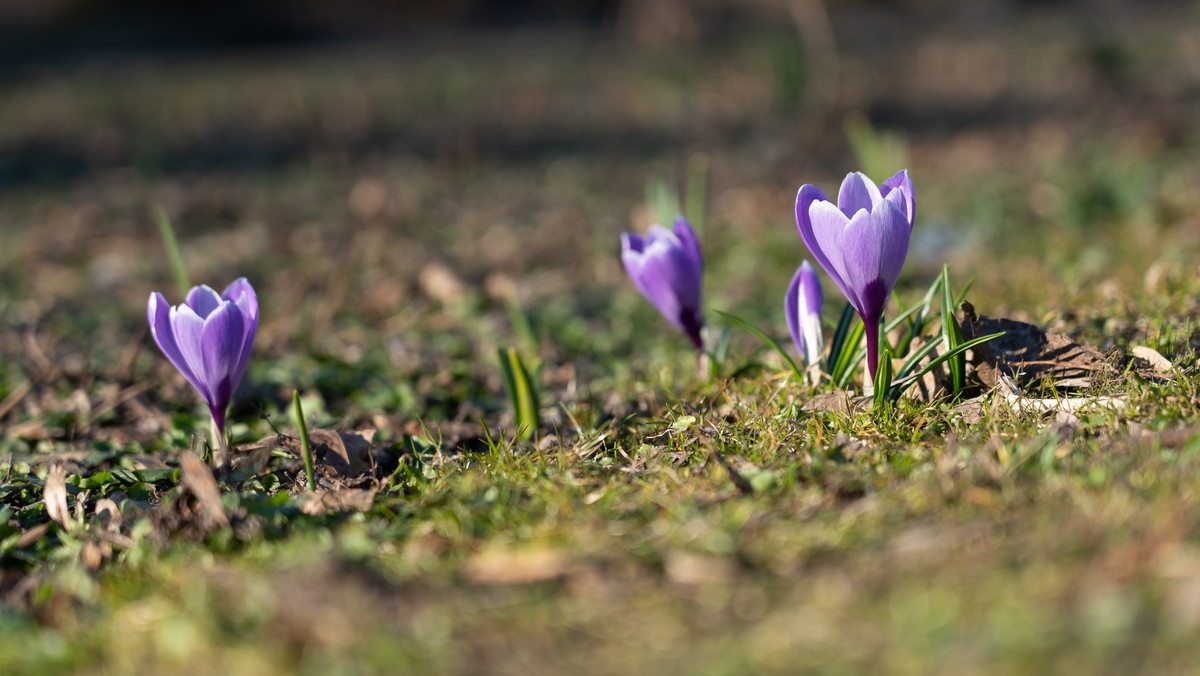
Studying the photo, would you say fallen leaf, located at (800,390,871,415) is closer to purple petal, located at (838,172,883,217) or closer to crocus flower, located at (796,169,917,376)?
crocus flower, located at (796,169,917,376)

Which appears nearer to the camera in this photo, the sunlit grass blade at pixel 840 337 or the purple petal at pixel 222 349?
the purple petal at pixel 222 349

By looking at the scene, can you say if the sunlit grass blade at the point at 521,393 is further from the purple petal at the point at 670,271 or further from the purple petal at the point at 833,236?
the purple petal at the point at 833,236

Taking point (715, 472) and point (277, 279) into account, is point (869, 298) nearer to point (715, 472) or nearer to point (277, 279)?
point (715, 472)

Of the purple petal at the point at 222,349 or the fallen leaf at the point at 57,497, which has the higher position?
the purple petal at the point at 222,349

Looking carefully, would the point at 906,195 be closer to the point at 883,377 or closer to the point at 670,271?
the point at 883,377

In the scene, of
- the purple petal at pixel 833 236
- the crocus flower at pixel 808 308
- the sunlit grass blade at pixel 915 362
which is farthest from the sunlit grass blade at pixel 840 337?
the purple petal at pixel 833 236

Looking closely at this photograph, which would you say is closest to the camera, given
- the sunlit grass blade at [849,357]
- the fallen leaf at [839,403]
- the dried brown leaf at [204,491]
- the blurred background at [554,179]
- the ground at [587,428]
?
the ground at [587,428]
